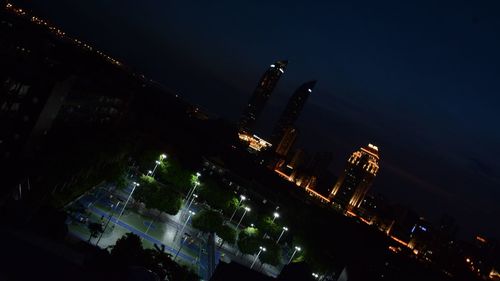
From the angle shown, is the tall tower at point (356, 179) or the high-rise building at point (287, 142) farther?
the high-rise building at point (287, 142)

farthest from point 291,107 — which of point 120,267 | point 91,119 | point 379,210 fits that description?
point 120,267

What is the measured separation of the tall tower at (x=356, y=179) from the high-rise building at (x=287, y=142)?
24.5 m

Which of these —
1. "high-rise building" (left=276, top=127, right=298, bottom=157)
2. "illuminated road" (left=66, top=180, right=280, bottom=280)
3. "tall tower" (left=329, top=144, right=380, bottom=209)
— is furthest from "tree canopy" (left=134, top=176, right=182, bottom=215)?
"high-rise building" (left=276, top=127, right=298, bottom=157)

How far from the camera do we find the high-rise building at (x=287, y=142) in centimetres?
15850

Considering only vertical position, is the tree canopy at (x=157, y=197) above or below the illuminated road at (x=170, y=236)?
above

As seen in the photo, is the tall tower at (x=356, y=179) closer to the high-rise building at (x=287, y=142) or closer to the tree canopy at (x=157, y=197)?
the high-rise building at (x=287, y=142)

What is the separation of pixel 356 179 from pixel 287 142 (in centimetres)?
3206

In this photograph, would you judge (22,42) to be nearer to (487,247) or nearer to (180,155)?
(180,155)

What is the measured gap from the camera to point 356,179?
13900 centimetres

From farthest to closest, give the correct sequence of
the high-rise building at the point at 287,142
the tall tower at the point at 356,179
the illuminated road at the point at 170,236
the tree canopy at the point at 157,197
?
the high-rise building at the point at 287,142, the tall tower at the point at 356,179, the tree canopy at the point at 157,197, the illuminated road at the point at 170,236

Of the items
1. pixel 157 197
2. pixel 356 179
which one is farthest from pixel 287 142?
pixel 157 197

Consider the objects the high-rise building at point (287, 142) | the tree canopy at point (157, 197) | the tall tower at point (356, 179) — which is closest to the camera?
the tree canopy at point (157, 197)

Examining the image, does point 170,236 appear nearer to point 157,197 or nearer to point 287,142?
point 157,197

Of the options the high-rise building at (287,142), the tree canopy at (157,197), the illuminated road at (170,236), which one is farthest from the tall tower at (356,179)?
the tree canopy at (157,197)
